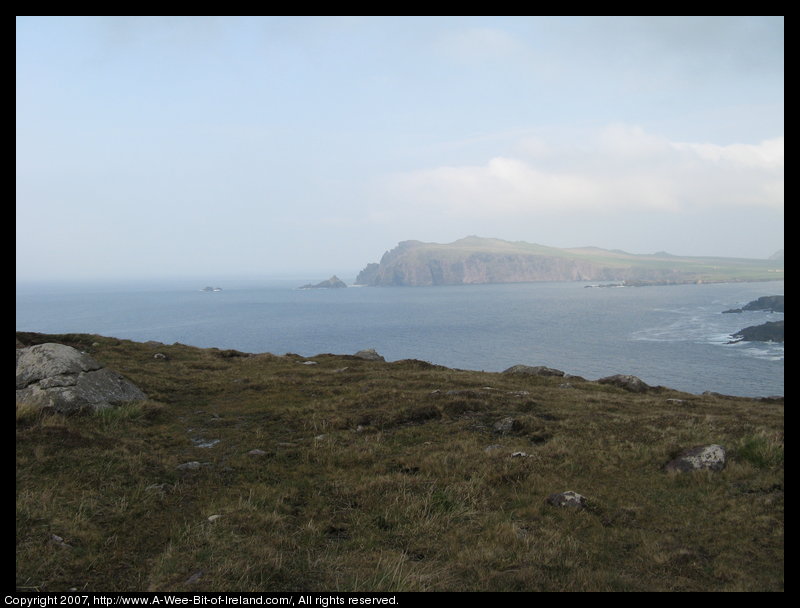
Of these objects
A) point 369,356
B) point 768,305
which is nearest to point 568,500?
point 369,356

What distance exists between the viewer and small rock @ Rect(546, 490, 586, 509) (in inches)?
399

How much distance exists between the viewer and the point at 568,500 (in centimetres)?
1023

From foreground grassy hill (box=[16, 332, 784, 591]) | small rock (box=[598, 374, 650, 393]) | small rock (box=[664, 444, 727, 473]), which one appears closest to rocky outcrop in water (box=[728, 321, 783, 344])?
small rock (box=[598, 374, 650, 393])

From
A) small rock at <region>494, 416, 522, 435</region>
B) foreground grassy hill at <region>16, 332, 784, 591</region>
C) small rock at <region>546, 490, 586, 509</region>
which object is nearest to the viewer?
foreground grassy hill at <region>16, 332, 784, 591</region>

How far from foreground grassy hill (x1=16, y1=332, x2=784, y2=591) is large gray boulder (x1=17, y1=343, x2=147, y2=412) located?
1.00m

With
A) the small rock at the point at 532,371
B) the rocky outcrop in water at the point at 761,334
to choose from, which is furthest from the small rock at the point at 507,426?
the rocky outcrop in water at the point at 761,334

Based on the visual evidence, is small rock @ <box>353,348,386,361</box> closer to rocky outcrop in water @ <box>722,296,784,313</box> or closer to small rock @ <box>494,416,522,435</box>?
small rock @ <box>494,416,522,435</box>

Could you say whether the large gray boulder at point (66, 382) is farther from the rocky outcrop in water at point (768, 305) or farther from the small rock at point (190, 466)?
the rocky outcrop in water at point (768, 305)

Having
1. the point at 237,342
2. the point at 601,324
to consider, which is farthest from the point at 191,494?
the point at 601,324

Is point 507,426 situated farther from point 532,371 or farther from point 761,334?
point 761,334

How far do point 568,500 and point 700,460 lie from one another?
4835 mm

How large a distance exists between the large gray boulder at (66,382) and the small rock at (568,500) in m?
15.4
